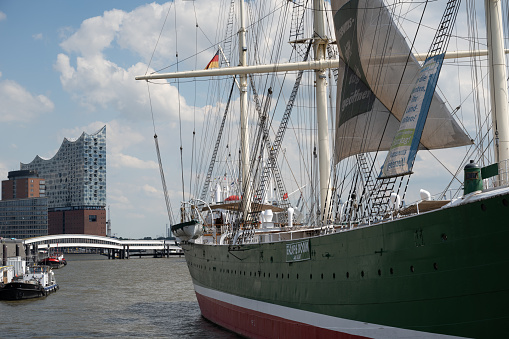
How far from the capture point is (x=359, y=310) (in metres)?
13.4

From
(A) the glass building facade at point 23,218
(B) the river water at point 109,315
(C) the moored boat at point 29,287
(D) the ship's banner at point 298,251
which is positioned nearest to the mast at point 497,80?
(D) the ship's banner at point 298,251

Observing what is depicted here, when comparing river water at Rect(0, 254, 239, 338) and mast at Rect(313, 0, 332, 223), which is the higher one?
mast at Rect(313, 0, 332, 223)

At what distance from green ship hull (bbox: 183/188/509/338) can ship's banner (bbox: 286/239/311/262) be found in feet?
0.09

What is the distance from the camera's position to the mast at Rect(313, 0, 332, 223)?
73.4 feet

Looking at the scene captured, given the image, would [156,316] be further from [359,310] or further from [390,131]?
[359,310]

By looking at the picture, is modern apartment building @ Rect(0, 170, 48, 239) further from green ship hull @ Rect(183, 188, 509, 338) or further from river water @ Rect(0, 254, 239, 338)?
green ship hull @ Rect(183, 188, 509, 338)

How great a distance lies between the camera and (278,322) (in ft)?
58.3

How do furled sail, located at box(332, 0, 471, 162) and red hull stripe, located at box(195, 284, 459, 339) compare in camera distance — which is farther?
furled sail, located at box(332, 0, 471, 162)

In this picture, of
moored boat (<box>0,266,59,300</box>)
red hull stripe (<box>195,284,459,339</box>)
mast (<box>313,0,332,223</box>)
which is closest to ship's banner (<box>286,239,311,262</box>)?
red hull stripe (<box>195,284,459,339</box>)

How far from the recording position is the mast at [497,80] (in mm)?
13938

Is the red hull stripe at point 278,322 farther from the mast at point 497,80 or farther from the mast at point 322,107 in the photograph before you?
the mast at point 497,80

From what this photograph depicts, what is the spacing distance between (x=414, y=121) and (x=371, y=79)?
6.62 m

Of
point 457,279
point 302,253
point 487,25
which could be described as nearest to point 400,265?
point 457,279

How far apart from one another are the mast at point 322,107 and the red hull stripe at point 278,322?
4470 millimetres
